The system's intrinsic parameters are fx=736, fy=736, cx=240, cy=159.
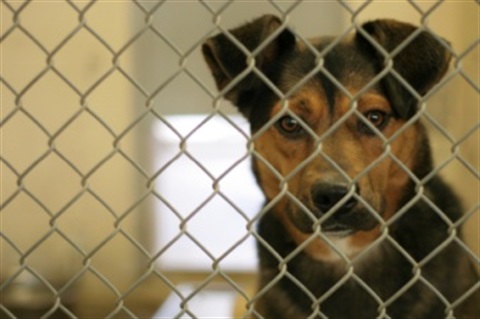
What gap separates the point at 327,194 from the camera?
5.44 feet

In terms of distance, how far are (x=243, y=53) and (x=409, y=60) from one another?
0.42 metres

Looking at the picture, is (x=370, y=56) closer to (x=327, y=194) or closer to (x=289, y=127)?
(x=289, y=127)

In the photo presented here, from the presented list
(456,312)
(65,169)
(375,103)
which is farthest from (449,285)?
(65,169)

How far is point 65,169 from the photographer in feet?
10.9

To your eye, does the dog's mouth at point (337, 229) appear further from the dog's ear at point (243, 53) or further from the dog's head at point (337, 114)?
the dog's ear at point (243, 53)

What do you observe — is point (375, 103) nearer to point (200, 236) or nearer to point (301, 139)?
point (301, 139)

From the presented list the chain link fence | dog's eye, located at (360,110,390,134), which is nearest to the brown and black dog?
dog's eye, located at (360,110,390,134)

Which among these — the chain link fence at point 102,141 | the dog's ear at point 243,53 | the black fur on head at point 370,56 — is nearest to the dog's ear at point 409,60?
the black fur on head at point 370,56

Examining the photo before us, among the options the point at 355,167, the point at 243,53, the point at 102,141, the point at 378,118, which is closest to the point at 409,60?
the point at 378,118

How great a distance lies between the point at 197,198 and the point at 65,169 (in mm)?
624

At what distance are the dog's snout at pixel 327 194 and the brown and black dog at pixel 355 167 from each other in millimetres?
19

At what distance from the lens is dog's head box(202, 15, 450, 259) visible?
1.80 m

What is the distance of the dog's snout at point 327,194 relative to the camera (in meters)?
1.64

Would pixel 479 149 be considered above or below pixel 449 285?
above
